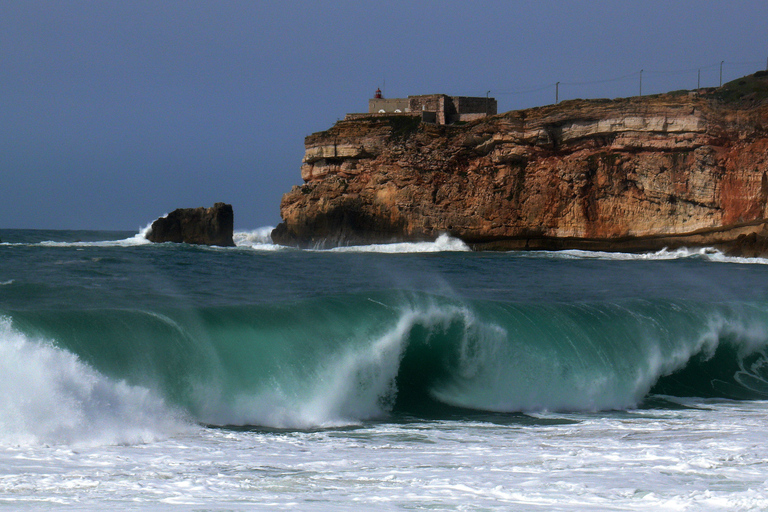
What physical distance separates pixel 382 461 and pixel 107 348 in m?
3.67

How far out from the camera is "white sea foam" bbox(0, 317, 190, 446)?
6449 millimetres

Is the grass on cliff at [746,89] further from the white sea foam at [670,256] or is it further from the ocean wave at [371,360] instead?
the ocean wave at [371,360]

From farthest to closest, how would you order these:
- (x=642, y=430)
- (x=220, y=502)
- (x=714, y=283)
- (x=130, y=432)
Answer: (x=714, y=283) → (x=642, y=430) → (x=130, y=432) → (x=220, y=502)

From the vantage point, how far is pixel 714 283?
803 inches

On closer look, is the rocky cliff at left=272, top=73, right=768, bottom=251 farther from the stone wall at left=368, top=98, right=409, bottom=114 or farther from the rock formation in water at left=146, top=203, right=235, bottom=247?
the stone wall at left=368, top=98, right=409, bottom=114

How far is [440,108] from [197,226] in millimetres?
17622

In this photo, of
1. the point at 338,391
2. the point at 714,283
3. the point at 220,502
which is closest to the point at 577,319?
the point at 338,391

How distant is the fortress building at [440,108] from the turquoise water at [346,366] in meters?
34.9

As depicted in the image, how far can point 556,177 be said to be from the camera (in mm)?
40594

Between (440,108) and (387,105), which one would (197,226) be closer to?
(387,105)

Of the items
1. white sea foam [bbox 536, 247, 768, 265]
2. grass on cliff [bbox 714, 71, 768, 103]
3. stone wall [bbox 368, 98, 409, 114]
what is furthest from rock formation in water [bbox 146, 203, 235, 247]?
grass on cliff [bbox 714, 71, 768, 103]

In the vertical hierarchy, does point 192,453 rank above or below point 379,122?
below

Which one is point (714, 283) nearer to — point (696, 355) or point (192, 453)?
point (696, 355)

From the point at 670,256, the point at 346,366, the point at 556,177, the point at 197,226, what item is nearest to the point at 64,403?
the point at 346,366
